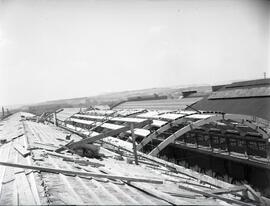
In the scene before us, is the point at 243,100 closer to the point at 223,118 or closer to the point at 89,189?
the point at 223,118

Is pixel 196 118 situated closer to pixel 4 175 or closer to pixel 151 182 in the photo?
pixel 151 182

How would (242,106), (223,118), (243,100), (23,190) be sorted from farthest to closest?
(243,100), (242,106), (223,118), (23,190)

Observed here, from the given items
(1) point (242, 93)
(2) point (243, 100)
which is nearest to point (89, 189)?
(2) point (243, 100)

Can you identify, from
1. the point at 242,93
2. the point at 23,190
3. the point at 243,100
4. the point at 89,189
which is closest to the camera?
the point at 23,190

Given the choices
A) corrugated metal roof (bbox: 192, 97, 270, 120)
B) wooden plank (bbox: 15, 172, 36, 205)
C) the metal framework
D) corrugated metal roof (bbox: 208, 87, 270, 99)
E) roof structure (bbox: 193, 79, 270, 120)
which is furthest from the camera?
corrugated metal roof (bbox: 208, 87, 270, 99)

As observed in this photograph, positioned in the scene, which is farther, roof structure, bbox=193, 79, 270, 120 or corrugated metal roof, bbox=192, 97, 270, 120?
roof structure, bbox=193, 79, 270, 120

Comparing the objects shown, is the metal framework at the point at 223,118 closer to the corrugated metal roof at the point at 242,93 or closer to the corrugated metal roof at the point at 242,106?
the corrugated metal roof at the point at 242,106

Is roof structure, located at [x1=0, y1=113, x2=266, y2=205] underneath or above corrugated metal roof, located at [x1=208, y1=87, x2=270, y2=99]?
underneath

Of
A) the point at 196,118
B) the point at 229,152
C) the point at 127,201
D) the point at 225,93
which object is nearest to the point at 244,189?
the point at 127,201

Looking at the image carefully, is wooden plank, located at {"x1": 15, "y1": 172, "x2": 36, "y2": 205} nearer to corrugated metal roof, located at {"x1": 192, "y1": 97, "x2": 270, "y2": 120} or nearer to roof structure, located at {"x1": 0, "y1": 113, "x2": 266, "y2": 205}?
roof structure, located at {"x1": 0, "y1": 113, "x2": 266, "y2": 205}

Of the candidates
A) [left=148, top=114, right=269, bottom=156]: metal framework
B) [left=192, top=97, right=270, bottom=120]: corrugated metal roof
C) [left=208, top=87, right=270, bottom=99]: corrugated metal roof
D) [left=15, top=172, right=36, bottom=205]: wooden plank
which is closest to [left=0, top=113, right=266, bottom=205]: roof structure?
[left=15, top=172, right=36, bottom=205]: wooden plank

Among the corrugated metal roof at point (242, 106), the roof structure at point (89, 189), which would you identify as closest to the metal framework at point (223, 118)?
the corrugated metal roof at point (242, 106)

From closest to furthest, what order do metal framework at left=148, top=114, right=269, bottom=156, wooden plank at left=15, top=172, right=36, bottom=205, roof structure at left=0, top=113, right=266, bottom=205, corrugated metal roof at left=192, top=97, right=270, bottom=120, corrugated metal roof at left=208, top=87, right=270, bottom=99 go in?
wooden plank at left=15, top=172, right=36, bottom=205 → roof structure at left=0, top=113, right=266, bottom=205 → metal framework at left=148, top=114, right=269, bottom=156 → corrugated metal roof at left=192, top=97, right=270, bottom=120 → corrugated metal roof at left=208, top=87, right=270, bottom=99
